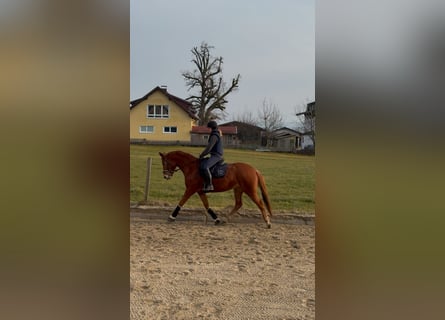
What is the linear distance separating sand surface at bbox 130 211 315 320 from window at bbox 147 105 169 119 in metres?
1.56

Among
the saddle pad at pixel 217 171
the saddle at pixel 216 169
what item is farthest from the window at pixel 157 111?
the saddle pad at pixel 217 171

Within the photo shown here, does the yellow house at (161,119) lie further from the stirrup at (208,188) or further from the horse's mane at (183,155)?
the stirrup at (208,188)

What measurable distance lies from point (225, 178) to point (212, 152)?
42 cm

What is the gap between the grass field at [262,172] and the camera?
20.4ft

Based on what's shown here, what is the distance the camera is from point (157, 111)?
19.7ft

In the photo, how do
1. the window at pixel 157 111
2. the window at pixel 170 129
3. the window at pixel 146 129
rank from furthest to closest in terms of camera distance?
the window at pixel 170 129 < the window at pixel 146 129 < the window at pixel 157 111

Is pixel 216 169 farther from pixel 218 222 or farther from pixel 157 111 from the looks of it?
pixel 157 111

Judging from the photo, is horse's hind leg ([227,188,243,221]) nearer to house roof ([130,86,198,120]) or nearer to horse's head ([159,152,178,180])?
horse's head ([159,152,178,180])

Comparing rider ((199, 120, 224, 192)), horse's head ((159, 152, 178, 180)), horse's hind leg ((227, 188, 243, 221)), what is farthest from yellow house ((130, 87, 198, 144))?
horse's hind leg ((227, 188, 243, 221))

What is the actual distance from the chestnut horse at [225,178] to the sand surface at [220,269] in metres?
0.42
